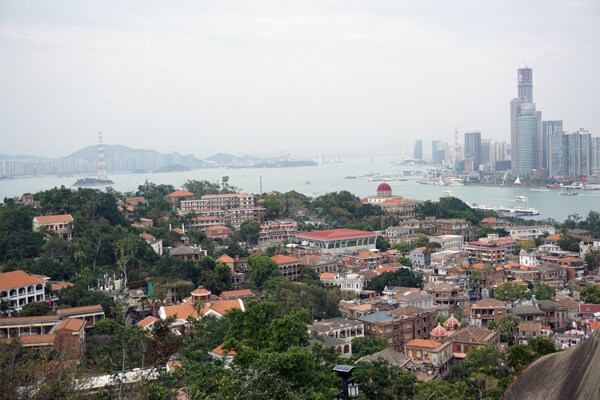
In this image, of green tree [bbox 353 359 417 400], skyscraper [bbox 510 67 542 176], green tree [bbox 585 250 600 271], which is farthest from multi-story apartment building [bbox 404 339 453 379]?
skyscraper [bbox 510 67 542 176]

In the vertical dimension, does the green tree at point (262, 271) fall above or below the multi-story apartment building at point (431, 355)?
above

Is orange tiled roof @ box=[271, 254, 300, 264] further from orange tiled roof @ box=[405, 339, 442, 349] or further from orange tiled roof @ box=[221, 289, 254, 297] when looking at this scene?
orange tiled roof @ box=[405, 339, 442, 349]

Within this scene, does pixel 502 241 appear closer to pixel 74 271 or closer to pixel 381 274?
pixel 381 274

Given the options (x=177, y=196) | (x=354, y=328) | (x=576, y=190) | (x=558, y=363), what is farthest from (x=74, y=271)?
(x=576, y=190)

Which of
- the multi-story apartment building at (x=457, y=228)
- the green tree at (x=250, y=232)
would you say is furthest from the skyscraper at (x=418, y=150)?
the green tree at (x=250, y=232)

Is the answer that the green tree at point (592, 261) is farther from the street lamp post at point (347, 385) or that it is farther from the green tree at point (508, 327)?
the street lamp post at point (347, 385)
